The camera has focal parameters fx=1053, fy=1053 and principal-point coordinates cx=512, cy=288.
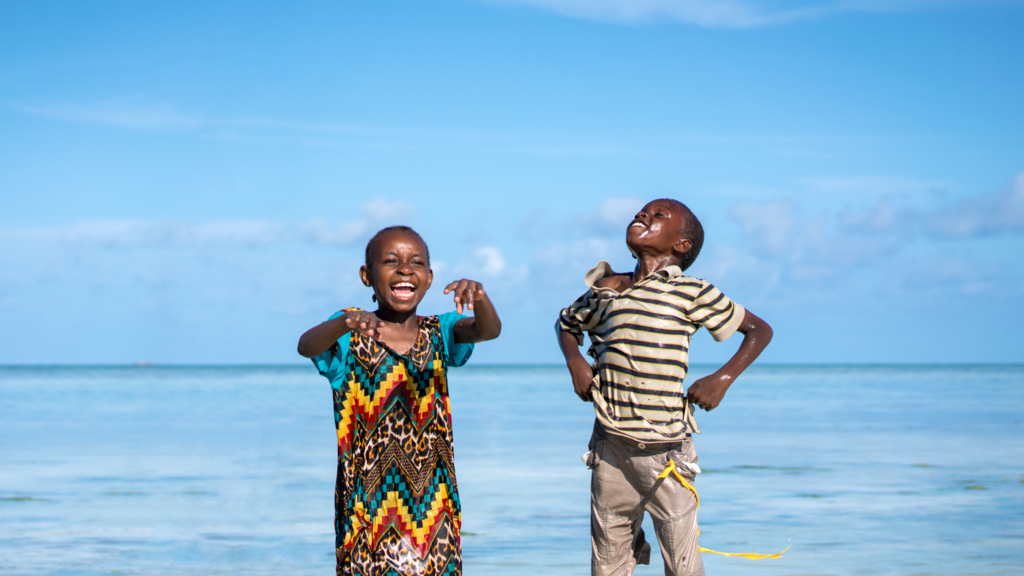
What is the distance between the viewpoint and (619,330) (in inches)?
155

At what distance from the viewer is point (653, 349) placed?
389 centimetres

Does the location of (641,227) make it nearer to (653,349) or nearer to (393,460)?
(653,349)

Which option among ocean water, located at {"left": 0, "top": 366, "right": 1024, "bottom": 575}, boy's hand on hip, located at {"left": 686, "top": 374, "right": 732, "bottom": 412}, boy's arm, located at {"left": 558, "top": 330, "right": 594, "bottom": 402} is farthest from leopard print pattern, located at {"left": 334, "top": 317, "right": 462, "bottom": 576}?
ocean water, located at {"left": 0, "top": 366, "right": 1024, "bottom": 575}

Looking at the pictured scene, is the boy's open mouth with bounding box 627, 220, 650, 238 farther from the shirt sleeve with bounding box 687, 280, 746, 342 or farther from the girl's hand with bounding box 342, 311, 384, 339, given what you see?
the girl's hand with bounding box 342, 311, 384, 339

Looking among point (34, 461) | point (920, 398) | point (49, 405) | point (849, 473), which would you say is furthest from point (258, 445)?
point (920, 398)

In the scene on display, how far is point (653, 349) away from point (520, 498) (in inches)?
203

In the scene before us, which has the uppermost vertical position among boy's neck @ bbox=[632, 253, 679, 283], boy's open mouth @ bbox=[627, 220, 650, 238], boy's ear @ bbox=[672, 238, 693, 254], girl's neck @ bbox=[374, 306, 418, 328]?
boy's open mouth @ bbox=[627, 220, 650, 238]

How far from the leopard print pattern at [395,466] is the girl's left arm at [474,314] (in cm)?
14

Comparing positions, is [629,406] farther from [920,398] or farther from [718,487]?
[920,398]

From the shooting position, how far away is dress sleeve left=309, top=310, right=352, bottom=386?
418 centimetres

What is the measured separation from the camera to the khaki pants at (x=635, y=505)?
12.8 feet

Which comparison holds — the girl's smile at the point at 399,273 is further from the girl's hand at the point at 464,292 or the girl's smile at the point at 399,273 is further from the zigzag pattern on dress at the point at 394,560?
the zigzag pattern on dress at the point at 394,560

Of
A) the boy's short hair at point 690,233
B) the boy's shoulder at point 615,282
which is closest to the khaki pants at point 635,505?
the boy's shoulder at point 615,282

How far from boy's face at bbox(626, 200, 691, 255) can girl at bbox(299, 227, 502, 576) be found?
2.09ft
